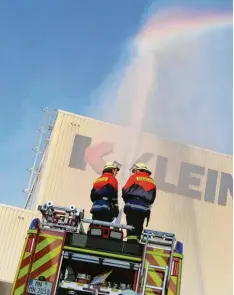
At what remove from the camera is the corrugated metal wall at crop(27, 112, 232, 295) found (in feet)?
85.9

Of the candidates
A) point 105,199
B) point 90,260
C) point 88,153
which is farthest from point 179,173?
point 90,260

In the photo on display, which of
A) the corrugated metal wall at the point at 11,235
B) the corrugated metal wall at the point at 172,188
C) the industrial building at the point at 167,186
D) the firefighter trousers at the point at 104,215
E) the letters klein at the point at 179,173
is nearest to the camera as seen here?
the firefighter trousers at the point at 104,215

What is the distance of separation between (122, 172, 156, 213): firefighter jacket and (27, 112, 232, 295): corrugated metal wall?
18953mm

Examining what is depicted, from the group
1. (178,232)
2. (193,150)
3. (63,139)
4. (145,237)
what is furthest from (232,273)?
(145,237)

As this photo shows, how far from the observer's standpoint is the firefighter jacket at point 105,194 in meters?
7.02

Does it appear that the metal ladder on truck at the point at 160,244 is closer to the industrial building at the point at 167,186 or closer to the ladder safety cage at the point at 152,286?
the ladder safety cage at the point at 152,286

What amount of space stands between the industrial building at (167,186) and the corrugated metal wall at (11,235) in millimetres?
53

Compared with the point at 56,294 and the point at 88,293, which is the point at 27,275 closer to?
the point at 56,294

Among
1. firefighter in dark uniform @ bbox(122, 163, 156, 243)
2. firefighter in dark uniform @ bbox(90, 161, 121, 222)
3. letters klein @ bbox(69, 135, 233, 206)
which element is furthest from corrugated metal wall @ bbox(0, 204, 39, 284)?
firefighter in dark uniform @ bbox(122, 163, 156, 243)

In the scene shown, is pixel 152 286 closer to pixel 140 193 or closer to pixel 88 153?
pixel 140 193

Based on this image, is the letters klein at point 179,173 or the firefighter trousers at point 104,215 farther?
the letters klein at point 179,173

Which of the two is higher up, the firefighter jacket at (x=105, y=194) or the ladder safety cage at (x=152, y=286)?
the firefighter jacket at (x=105, y=194)

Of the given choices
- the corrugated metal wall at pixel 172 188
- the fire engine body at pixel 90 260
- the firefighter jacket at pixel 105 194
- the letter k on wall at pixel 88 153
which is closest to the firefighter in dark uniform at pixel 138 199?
the firefighter jacket at pixel 105 194

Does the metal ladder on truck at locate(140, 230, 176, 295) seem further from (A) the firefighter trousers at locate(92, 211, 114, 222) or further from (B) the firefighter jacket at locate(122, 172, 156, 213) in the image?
(A) the firefighter trousers at locate(92, 211, 114, 222)
